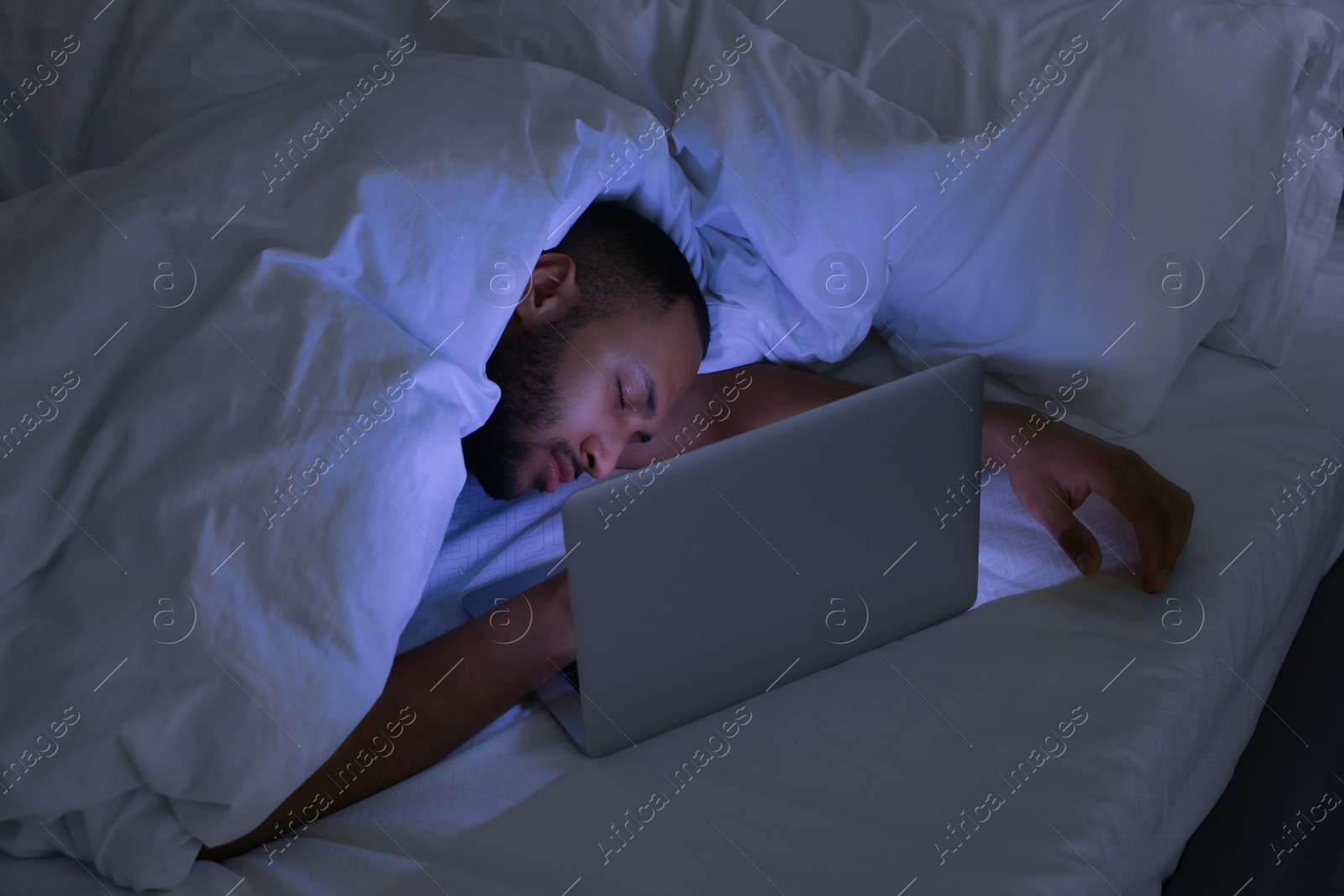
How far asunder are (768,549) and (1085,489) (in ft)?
1.38

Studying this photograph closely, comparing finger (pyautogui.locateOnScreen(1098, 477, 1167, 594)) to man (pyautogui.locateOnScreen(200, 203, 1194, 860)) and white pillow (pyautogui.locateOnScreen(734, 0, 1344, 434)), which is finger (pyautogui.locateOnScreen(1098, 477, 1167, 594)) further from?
white pillow (pyautogui.locateOnScreen(734, 0, 1344, 434))

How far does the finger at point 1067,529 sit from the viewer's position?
→ 964 mm

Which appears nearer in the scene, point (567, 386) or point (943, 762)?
point (943, 762)

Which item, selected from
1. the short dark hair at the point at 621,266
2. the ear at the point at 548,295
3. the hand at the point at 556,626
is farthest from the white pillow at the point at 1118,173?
the hand at the point at 556,626

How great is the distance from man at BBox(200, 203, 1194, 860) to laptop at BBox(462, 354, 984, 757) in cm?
6

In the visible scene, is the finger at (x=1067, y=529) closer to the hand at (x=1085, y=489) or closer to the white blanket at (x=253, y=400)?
the hand at (x=1085, y=489)

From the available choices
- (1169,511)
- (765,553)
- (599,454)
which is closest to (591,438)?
(599,454)

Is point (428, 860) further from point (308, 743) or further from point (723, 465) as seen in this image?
point (723, 465)

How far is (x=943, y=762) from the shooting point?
795 millimetres

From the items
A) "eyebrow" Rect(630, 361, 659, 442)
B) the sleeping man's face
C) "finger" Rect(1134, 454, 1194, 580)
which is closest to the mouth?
the sleeping man's face

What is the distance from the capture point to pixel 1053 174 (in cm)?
112

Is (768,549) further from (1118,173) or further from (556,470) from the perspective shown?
(1118,173)

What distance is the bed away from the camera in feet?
2.38

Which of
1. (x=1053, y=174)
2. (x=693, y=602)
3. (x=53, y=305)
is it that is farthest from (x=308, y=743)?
(x=1053, y=174)
